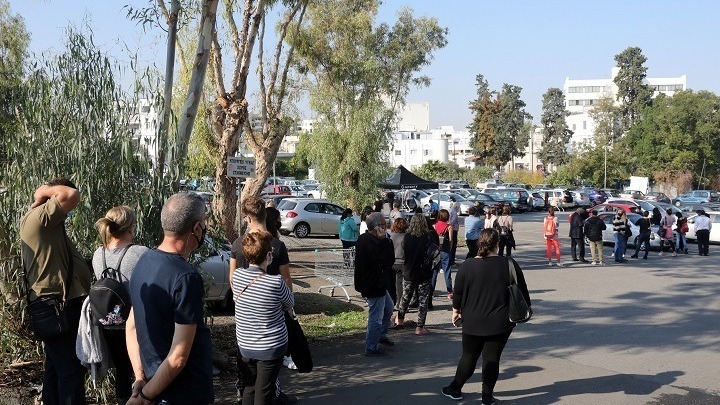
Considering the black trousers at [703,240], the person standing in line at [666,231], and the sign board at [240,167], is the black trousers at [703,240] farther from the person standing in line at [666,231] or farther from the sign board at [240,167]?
the sign board at [240,167]

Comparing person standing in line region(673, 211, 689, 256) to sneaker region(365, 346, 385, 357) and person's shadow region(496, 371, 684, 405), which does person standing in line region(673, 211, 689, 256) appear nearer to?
person's shadow region(496, 371, 684, 405)

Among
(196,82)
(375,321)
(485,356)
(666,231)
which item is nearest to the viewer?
(485,356)

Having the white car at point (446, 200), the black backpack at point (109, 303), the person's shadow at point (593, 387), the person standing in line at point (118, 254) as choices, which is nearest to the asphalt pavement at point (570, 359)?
the person's shadow at point (593, 387)

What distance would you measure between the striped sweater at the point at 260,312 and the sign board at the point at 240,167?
228 inches

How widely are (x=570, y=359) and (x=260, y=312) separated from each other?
483 cm

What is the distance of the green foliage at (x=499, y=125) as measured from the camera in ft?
275

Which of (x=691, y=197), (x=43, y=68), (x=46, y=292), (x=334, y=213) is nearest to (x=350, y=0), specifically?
(x=334, y=213)

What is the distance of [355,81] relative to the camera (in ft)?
111

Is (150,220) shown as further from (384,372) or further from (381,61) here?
(381,61)

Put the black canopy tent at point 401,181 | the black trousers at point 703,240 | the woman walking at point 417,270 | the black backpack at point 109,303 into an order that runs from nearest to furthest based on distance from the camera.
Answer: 1. the black backpack at point 109,303
2. the woman walking at point 417,270
3. the black trousers at point 703,240
4. the black canopy tent at point 401,181

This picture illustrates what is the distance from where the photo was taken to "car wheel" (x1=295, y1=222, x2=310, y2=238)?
2786 centimetres

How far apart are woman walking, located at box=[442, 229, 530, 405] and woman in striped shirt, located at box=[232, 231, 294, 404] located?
1973 mm

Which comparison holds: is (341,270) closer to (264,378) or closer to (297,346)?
(297,346)

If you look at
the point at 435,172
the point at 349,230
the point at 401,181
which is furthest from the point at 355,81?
the point at 435,172
